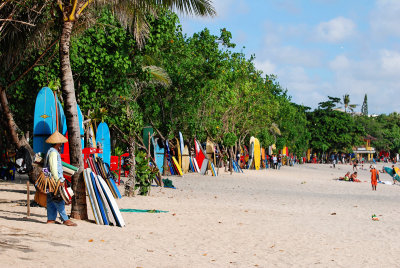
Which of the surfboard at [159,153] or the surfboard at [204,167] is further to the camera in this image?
the surfboard at [204,167]

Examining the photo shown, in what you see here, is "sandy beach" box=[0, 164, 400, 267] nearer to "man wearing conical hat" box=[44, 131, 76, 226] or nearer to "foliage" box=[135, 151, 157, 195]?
"man wearing conical hat" box=[44, 131, 76, 226]

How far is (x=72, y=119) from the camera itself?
29.6ft

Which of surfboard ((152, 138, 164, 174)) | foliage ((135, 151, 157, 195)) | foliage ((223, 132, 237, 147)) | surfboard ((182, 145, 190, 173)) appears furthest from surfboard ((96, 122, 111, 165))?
foliage ((223, 132, 237, 147))

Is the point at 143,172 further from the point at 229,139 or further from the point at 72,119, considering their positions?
the point at 229,139

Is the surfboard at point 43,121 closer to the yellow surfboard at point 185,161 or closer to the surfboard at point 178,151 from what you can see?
the surfboard at point 178,151

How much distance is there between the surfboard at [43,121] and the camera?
11422mm

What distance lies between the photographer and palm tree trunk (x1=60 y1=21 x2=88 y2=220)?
8898 mm

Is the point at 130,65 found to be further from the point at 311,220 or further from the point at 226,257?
the point at 226,257

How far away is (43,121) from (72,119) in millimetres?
2823

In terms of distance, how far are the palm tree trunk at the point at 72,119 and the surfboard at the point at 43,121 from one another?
101 inches

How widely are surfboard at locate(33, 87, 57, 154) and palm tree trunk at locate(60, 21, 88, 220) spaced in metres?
2.55

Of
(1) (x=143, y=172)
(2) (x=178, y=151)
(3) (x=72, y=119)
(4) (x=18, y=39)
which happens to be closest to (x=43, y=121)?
(3) (x=72, y=119)

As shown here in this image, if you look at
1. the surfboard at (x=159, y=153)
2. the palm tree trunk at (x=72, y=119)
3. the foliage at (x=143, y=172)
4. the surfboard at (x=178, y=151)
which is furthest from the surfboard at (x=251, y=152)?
the palm tree trunk at (x=72, y=119)

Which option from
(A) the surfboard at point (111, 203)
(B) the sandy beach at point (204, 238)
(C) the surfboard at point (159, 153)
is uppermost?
(C) the surfboard at point (159, 153)
